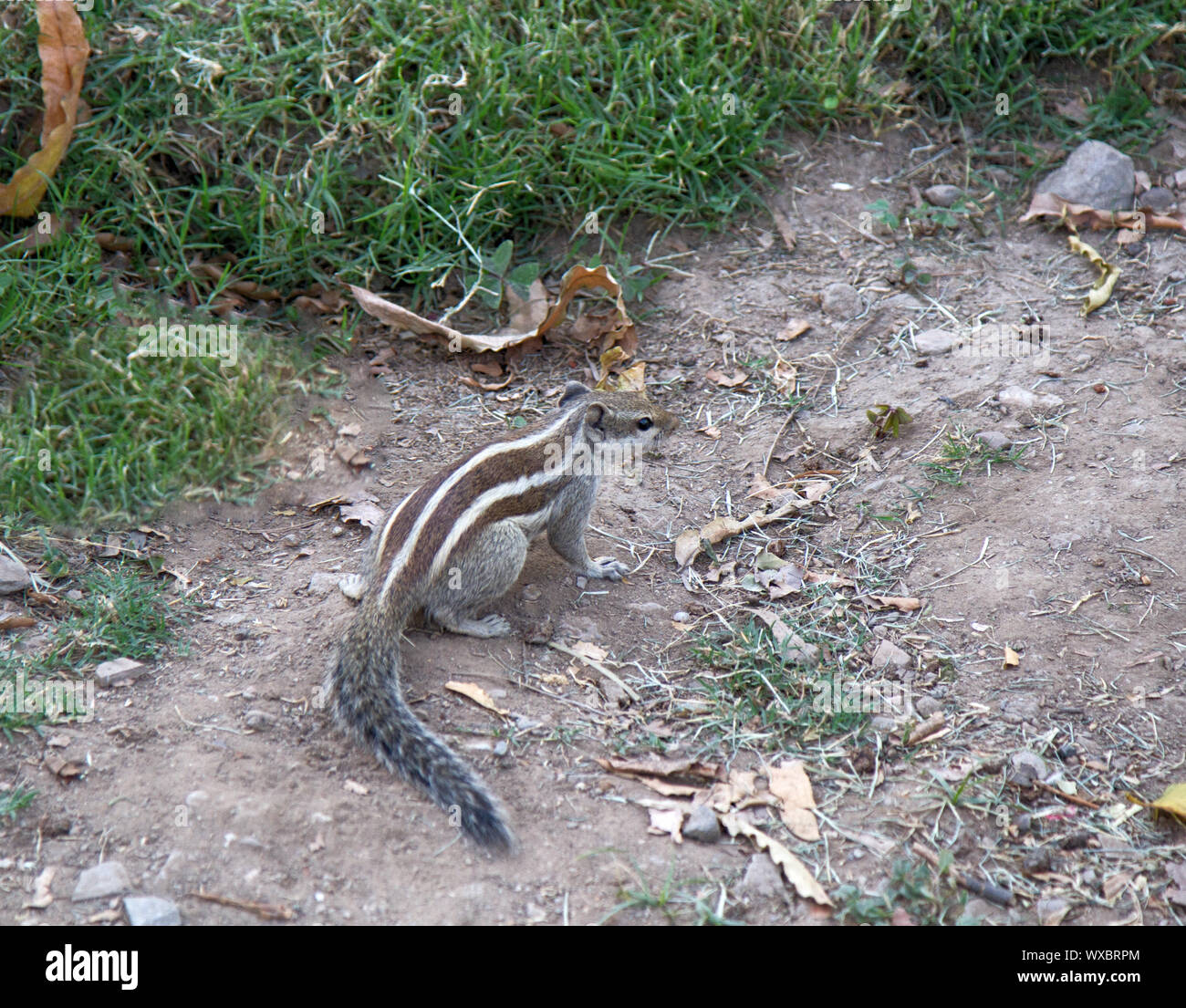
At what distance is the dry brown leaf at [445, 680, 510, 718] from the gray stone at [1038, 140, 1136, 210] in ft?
14.6

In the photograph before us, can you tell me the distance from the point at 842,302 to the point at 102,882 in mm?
4469

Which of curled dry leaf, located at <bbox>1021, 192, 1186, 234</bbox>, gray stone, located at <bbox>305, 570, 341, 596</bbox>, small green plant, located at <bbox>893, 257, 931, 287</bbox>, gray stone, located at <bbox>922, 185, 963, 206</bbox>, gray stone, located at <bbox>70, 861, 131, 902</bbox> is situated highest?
curled dry leaf, located at <bbox>1021, 192, 1186, 234</bbox>

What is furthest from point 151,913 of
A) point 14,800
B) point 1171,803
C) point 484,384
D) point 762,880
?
point 484,384

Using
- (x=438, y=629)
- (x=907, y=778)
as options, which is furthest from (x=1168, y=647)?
(x=438, y=629)

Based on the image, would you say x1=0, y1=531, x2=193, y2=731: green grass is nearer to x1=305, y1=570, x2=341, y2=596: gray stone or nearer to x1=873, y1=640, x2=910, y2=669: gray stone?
x1=305, y1=570, x2=341, y2=596: gray stone

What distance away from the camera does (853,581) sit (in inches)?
178

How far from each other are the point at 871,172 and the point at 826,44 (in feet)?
2.53

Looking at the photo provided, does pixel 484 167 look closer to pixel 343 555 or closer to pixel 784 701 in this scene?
pixel 343 555

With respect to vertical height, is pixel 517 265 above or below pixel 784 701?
above

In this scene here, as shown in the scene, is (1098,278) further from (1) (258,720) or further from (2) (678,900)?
(1) (258,720)

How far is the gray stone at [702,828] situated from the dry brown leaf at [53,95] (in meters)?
4.56

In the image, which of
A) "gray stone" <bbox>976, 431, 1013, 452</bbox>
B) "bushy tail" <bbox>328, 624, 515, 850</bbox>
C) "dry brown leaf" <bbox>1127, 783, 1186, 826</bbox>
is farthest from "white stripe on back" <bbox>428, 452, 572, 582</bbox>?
"dry brown leaf" <bbox>1127, 783, 1186, 826</bbox>

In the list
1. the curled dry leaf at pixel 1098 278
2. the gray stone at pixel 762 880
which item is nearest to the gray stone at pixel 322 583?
the gray stone at pixel 762 880

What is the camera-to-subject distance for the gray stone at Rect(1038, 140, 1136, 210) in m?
6.13
